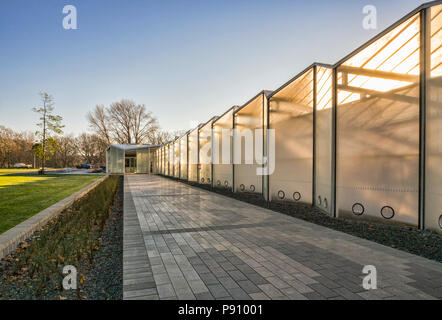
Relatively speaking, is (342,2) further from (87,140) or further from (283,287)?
(87,140)

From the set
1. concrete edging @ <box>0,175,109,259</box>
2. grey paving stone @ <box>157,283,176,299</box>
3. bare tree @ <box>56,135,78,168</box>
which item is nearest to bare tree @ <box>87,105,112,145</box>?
bare tree @ <box>56,135,78,168</box>

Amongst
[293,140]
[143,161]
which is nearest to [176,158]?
[143,161]

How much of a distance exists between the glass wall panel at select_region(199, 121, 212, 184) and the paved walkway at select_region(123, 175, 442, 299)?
396 inches

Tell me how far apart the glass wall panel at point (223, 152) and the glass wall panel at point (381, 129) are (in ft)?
24.2

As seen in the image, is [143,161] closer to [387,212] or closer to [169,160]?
[169,160]

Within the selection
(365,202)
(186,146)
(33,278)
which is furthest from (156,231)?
(186,146)

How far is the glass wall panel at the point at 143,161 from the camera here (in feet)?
134

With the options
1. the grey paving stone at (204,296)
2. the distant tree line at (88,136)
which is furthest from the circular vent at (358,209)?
the distant tree line at (88,136)

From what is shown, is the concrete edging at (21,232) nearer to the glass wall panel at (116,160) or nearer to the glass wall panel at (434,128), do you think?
the glass wall panel at (434,128)

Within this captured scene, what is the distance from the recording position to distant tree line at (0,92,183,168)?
2986 cm

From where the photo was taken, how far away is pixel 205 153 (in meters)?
17.3

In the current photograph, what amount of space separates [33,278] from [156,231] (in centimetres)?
253

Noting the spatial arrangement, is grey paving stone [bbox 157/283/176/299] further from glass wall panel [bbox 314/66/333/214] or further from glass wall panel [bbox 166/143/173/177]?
glass wall panel [bbox 166/143/173/177]
